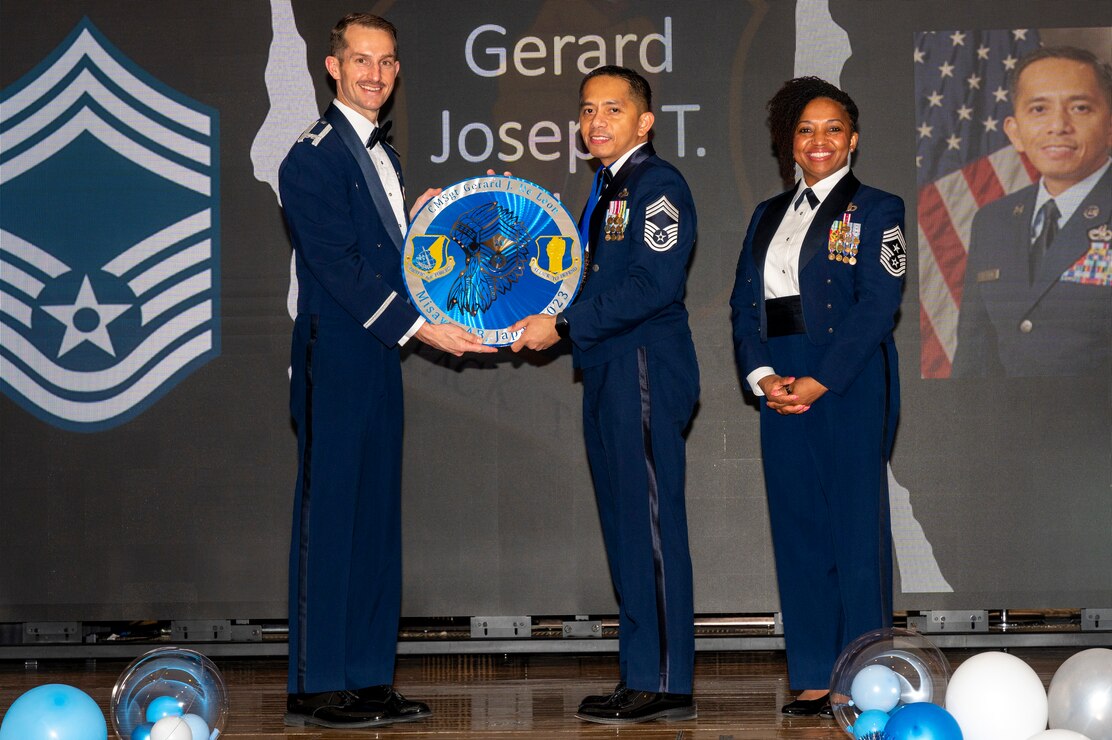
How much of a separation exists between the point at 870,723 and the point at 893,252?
1514mm

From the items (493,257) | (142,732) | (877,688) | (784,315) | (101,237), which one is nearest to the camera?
(142,732)

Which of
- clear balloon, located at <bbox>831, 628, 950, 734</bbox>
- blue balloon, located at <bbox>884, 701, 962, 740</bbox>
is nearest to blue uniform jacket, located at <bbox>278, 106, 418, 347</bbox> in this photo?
clear balloon, located at <bbox>831, 628, 950, 734</bbox>

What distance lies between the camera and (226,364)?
4801mm

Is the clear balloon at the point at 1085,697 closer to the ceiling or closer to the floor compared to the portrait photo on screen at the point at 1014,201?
closer to the floor

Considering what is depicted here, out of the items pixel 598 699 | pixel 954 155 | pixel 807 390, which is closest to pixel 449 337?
pixel 807 390

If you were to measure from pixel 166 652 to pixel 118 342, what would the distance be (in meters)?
2.40

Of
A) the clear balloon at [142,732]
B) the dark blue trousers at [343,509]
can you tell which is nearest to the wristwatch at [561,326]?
the dark blue trousers at [343,509]

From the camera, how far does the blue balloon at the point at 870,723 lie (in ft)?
8.67

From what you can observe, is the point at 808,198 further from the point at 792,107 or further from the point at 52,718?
the point at 52,718

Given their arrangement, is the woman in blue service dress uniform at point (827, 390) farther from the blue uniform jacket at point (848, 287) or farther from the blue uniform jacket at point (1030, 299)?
the blue uniform jacket at point (1030, 299)

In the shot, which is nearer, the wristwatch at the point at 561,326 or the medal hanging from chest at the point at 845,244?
the wristwatch at the point at 561,326

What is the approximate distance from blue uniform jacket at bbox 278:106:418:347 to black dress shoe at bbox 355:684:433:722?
104 cm

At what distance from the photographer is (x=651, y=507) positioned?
3.39 metres

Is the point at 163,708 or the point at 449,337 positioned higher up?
the point at 449,337
